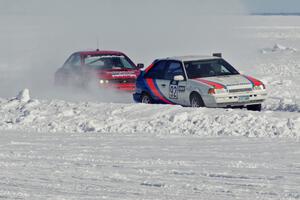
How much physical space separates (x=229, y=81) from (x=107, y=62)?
209 inches

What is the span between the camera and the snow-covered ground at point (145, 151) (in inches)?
300

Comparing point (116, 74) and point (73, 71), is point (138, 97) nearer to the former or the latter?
point (116, 74)

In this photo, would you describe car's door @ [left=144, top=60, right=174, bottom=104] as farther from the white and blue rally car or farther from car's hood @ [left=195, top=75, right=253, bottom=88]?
car's hood @ [left=195, top=75, right=253, bottom=88]

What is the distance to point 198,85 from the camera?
1509 centimetres

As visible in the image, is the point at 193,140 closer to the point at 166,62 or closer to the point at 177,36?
the point at 166,62

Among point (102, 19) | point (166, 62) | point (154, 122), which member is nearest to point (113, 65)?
point (166, 62)

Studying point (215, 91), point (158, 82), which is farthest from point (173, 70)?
point (215, 91)

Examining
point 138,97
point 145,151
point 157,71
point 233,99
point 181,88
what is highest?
point 157,71

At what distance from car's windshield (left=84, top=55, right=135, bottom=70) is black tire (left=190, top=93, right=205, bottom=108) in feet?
15.3

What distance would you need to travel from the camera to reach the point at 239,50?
4691 cm

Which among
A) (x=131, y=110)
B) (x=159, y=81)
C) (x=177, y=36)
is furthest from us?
(x=177, y=36)

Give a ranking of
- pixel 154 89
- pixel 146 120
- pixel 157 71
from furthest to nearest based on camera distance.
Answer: pixel 157 71, pixel 154 89, pixel 146 120

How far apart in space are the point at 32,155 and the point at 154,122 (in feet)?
10.7

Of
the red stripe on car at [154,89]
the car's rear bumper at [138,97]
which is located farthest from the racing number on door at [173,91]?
the car's rear bumper at [138,97]
